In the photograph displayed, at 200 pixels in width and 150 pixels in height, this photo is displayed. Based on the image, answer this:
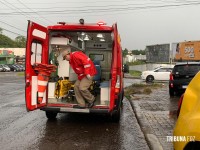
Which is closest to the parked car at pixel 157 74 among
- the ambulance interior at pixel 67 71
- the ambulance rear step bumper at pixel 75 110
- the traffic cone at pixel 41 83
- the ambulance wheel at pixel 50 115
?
the ambulance interior at pixel 67 71

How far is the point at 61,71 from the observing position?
1080 cm

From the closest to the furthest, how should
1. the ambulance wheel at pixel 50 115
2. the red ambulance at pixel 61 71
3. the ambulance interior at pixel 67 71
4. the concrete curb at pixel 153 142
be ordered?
the concrete curb at pixel 153 142 → the red ambulance at pixel 61 71 → the ambulance interior at pixel 67 71 → the ambulance wheel at pixel 50 115

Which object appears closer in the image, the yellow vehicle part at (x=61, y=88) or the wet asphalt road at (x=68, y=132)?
the wet asphalt road at (x=68, y=132)

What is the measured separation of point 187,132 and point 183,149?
211mm

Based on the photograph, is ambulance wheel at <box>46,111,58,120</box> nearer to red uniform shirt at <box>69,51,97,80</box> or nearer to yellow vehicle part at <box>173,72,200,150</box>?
red uniform shirt at <box>69,51,97,80</box>

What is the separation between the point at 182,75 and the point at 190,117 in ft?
41.5

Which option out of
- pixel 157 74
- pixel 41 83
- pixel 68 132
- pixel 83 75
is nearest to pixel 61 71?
pixel 83 75

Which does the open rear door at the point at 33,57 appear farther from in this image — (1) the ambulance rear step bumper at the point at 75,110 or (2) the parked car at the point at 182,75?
(2) the parked car at the point at 182,75

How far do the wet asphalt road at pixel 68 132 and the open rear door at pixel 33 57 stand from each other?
2.25 feet

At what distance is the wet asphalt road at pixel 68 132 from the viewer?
6.80 m

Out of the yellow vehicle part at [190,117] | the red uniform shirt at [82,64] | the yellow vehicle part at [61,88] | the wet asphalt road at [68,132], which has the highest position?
the red uniform shirt at [82,64]

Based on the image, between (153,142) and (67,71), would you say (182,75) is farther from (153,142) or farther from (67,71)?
(153,142)

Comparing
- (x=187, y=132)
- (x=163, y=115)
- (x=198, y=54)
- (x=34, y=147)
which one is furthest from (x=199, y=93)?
(x=198, y=54)

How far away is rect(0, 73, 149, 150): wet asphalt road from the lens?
6805mm
